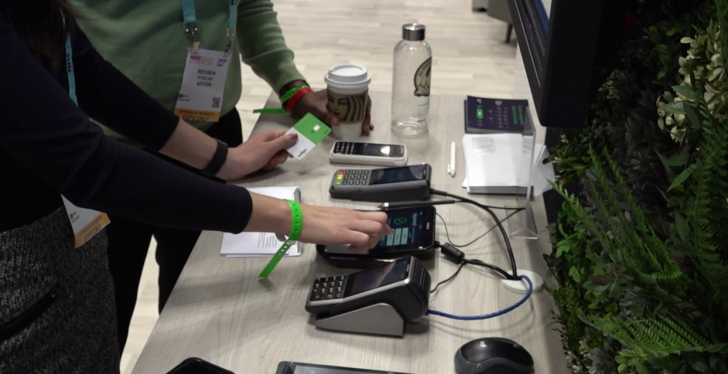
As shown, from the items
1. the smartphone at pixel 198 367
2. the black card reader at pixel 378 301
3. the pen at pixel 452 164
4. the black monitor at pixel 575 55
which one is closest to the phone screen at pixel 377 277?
the black card reader at pixel 378 301

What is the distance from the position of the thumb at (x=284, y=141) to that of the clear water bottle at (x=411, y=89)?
28 cm

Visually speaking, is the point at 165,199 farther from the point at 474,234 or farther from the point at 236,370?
the point at 474,234

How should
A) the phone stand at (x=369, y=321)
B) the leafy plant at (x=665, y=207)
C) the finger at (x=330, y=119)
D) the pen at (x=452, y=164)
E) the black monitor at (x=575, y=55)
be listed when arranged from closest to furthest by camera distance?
1. the leafy plant at (x=665, y=207)
2. the black monitor at (x=575, y=55)
3. the phone stand at (x=369, y=321)
4. the pen at (x=452, y=164)
5. the finger at (x=330, y=119)

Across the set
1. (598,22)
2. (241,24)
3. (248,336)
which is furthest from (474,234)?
(241,24)

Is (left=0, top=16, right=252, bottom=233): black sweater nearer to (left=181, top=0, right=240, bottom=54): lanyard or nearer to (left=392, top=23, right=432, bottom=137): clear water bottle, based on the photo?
(left=181, top=0, right=240, bottom=54): lanyard

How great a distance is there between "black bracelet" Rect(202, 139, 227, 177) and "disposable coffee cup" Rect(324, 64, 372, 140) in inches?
11.4

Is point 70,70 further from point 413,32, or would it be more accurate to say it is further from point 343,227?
point 413,32

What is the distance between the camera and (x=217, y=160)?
1.37 m

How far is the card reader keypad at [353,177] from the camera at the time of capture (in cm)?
135

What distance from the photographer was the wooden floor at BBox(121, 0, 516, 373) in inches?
153

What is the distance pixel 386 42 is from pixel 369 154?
10.2 ft

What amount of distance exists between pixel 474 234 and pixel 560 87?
49cm

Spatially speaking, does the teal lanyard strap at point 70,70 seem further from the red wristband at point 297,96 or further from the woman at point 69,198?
the red wristband at point 297,96

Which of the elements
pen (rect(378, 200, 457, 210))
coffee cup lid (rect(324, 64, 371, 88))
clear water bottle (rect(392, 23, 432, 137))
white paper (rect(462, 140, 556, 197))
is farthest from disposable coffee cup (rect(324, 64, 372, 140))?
white paper (rect(462, 140, 556, 197))
